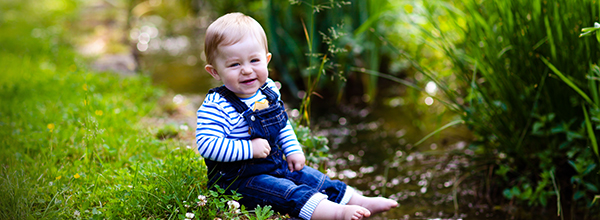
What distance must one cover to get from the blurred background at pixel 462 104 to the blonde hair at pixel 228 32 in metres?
0.33

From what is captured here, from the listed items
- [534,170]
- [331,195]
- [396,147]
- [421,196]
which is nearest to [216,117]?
[331,195]

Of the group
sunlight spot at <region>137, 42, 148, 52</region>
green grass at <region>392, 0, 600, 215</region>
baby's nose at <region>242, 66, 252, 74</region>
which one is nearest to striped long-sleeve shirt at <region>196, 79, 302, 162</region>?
baby's nose at <region>242, 66, 252, 74</region>

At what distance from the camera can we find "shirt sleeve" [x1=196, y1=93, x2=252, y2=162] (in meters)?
1.71

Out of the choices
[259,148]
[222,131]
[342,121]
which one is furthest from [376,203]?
[342,121]

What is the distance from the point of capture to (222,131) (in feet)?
5.75

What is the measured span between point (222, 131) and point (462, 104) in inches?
68.6

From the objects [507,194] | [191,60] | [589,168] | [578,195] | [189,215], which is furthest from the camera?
[191,60]

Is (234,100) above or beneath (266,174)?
above

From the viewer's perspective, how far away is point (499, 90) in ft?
7.63

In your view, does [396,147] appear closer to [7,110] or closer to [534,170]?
[534,170]

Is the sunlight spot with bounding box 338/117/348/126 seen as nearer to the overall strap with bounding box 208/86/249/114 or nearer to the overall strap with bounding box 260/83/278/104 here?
the overall strap with bounding box 260/83/278/104

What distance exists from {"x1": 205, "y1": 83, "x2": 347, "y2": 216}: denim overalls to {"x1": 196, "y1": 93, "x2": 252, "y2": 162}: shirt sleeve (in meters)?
0.05

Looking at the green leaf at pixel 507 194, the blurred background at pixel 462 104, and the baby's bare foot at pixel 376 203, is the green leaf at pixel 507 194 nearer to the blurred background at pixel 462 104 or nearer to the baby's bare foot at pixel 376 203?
the blurred background at pixel 462 104

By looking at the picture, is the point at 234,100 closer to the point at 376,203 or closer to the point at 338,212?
the point at 338,212
